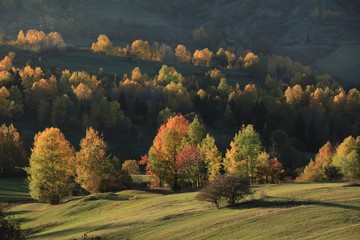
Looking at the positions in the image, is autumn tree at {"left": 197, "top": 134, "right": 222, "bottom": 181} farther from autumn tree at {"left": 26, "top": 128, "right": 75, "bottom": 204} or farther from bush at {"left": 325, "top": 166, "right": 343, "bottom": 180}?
autumn tree at {"left": 26, "top": 128, "right": 75, "bottom": 204}

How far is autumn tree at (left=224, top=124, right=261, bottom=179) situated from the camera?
3531 inches

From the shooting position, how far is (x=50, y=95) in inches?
7451

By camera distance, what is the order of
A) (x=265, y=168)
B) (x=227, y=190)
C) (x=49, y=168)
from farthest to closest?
1. (x=265, y=168)
2. (x=49, y=168)
3. (x=227, y=190)

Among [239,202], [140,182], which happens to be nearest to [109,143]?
[140,182]

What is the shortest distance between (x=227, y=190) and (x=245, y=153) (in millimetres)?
30102

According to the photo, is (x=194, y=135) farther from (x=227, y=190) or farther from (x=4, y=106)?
(x=4, y=106)

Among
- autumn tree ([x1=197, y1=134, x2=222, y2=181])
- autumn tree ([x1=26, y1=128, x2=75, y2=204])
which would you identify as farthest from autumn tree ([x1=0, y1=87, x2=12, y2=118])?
autumn tree ([x1=197, y1=134, x2=222, y2=181])

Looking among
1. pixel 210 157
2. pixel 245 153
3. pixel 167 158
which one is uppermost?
pixel 167 158

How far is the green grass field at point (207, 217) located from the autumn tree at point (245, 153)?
52.9 feet

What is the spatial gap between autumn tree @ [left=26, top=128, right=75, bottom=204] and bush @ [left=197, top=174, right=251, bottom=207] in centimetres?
3159

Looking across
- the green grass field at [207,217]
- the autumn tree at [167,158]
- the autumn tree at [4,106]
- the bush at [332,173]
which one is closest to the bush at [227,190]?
the green grass field at [207,217]

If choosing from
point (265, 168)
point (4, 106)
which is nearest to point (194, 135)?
point (265, 168)

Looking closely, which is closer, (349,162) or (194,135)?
(194,135)

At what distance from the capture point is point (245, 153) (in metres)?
89.9
